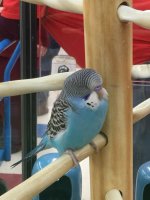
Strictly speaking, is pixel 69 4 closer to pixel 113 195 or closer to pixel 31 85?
pixel 31 85

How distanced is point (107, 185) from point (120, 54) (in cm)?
15

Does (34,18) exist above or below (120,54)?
above

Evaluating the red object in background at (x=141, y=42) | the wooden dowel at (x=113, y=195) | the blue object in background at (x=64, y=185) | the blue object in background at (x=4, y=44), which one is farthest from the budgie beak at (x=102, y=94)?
the blue object in background at (x=4, y=44)

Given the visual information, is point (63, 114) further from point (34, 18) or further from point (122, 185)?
point (34, 18)

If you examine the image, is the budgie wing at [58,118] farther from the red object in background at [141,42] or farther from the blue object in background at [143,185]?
the red object in background at [141,42]

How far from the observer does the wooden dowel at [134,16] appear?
1.26 feet

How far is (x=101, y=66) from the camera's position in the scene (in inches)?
18.2

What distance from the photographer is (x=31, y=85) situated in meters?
0.43

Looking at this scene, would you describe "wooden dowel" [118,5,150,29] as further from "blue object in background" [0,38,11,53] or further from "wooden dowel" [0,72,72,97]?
"blue object in background" [0,38,11,53]

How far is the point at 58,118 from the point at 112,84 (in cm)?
7

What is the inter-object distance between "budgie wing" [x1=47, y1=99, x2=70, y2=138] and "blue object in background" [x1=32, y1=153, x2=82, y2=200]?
0.52ft

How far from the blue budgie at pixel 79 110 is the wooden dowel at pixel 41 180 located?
12 millimetres

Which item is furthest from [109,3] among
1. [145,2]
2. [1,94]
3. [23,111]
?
[23,111]

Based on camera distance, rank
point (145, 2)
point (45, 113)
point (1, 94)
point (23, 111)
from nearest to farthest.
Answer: point (1, 94)
point (145, 2)
point (23, 111)
point (45, 113)
